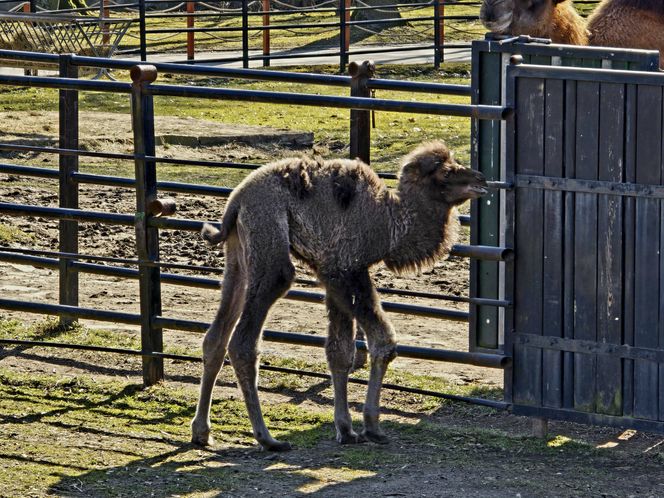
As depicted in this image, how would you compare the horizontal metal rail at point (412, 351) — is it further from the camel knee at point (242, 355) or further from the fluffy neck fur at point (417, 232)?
the camel knee at point (242, 355)

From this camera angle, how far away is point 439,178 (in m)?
5.91

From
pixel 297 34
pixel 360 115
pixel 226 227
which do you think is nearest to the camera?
pixel 226 227

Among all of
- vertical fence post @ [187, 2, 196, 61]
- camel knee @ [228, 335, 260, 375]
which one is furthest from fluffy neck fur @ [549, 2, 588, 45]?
vertical fence post @ [187, 2, 196, 61]

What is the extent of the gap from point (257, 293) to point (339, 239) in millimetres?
400

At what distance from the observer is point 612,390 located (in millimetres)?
5832

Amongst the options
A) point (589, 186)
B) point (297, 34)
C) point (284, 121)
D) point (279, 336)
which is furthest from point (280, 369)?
point (297, 34)

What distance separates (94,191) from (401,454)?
22.0 ft

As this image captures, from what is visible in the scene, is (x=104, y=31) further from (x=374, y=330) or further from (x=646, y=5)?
(x=374, y=330)

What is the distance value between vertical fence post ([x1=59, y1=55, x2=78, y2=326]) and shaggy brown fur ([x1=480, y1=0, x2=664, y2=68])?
8.84 ft

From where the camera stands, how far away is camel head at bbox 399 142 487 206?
5902 mm

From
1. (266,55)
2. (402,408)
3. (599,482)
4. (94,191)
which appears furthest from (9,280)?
(266,55)

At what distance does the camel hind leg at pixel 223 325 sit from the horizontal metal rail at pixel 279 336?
0.56 meters

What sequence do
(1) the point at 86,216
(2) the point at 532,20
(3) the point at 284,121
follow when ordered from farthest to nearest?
(3) the point at 284,121 → (2) the point at 532,20 → (1) the point at 86,216

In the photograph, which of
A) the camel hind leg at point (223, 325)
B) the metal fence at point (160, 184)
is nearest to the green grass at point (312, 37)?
the metal fence at point (160, 184)
